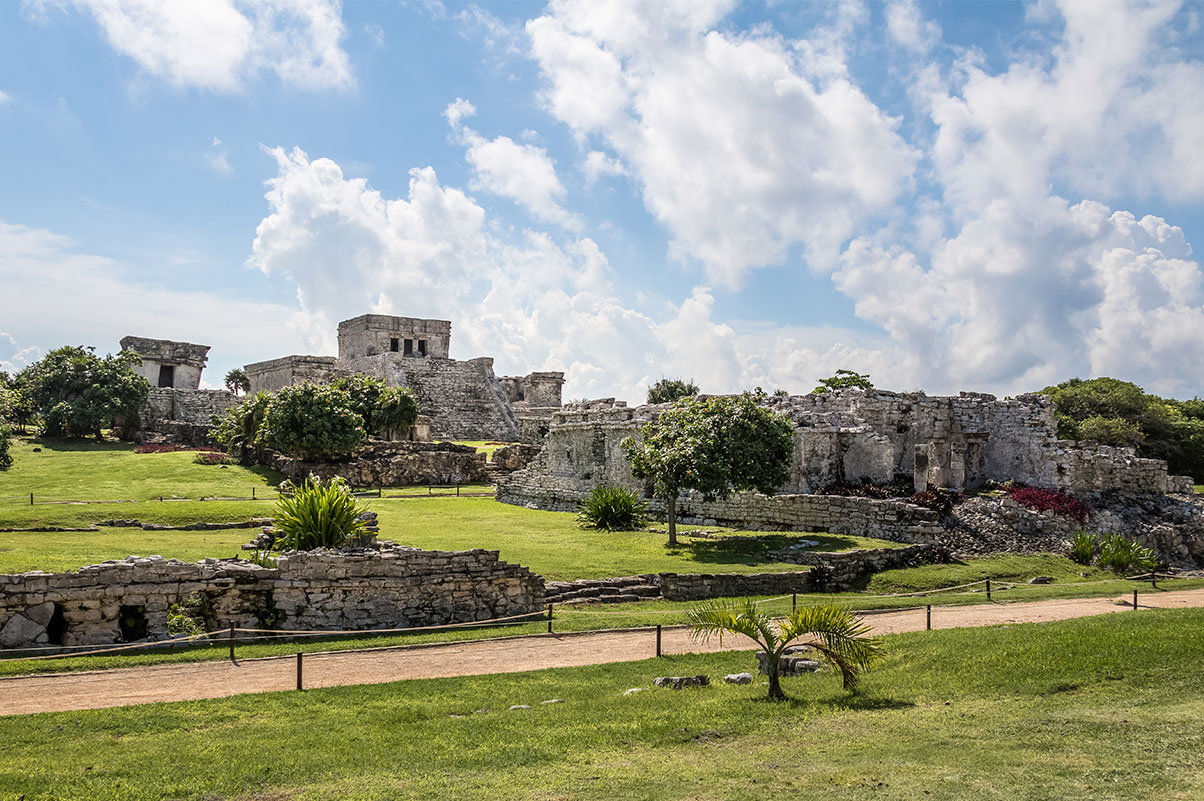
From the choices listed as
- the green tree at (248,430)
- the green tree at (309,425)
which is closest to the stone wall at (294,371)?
the green tree at (248,430)

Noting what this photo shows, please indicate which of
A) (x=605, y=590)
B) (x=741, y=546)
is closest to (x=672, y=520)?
(x=741, y=546)

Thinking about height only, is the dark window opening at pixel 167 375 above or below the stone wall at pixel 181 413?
above

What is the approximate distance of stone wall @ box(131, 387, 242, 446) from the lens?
1443 inches

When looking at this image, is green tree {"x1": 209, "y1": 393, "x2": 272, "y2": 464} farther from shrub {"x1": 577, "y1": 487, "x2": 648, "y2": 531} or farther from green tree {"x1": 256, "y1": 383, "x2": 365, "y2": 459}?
shrub {"x1": 577, "y1": 487, "x2": 648, "y2": 531}

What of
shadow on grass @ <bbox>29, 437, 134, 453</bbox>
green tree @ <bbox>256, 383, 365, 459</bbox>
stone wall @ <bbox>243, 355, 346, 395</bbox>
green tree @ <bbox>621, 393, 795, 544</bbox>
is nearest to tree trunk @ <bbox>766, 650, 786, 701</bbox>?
green tree @ <bbox>621, 393, 795, 544</bbox>

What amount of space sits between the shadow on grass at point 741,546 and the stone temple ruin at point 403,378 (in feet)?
73.0

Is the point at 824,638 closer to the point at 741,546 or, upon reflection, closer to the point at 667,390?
the point at 741,546

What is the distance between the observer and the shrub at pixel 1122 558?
62.3 feet

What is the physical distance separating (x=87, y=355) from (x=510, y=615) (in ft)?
108

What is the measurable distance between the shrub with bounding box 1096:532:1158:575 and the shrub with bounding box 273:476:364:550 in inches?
626

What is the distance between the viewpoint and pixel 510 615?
13180 mm

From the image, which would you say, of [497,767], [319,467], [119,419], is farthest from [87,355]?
[497,767]

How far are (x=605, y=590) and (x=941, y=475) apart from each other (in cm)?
1303

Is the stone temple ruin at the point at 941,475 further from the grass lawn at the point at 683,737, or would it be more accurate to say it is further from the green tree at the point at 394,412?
the green tree at the point at 394,412
